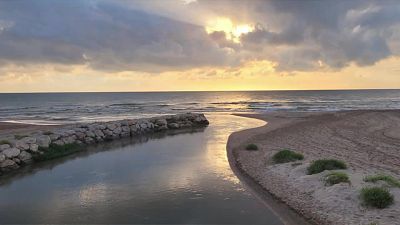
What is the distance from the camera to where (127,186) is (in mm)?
13062

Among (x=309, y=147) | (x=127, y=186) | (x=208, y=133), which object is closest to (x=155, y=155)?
(x=127, y=186)

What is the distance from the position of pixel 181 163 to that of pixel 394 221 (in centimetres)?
974

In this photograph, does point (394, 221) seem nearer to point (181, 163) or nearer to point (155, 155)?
point (181, 163)

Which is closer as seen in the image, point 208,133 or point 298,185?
point 298,185

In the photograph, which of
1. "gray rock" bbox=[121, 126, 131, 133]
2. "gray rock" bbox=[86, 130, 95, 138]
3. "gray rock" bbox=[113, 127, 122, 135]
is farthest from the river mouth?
"gray rock" bbox=[121, 126, 131, 133]

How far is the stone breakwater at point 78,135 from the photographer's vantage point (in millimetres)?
17203

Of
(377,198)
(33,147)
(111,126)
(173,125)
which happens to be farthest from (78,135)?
(377,198)

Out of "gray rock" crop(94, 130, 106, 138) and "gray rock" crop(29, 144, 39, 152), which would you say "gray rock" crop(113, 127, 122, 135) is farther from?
"gray rock" crop(29, 144, 39, 152)

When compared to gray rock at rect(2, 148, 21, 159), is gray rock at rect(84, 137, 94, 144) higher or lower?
lower

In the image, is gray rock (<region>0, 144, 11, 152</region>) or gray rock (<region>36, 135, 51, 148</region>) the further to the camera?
gray rock (<region>36, 135, 51, 148</region>)

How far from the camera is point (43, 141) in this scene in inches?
778

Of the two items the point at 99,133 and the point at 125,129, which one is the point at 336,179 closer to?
the point at 99,133

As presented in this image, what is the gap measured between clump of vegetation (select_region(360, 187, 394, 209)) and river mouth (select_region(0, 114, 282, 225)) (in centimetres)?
229

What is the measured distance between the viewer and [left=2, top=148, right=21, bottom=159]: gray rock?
16.8 m
